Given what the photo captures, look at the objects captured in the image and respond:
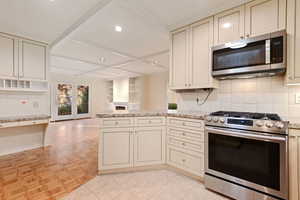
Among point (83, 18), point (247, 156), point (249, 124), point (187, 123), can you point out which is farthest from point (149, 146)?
point (83, 18)

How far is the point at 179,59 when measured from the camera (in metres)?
2.71

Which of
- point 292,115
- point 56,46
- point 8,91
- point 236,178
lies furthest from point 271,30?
point 8,91

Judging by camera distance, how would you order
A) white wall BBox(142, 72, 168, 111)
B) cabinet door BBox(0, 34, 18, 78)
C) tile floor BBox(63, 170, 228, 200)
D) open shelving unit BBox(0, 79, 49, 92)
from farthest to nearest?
1. white wall BBox(142, 72, 168, 111)
2. open shelving unit BBox(0, 79, 49, 92)
3. cabinet door BBox(0, 34, 18, 78)
4. tile floor BBox(63, 170, 228, 200)

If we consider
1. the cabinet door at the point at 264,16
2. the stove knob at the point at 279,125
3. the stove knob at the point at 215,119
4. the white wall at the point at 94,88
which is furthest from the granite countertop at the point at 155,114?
the white wall at the point at 94,88

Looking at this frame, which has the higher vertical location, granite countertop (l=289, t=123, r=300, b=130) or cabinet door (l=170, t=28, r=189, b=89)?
cabinet door (l=170, t=28, r=189, b=89)

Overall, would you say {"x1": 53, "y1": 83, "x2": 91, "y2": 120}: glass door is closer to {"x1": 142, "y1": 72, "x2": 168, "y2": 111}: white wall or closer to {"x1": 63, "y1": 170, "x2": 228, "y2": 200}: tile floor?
{"x1": 142, "y1": 72, "x2": 168, "y2": 111}: white wall

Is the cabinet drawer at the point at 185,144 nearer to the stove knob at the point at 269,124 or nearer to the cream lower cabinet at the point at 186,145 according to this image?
the cream lower cabinet at the point at 186,145

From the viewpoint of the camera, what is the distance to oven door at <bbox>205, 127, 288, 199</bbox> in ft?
4.99

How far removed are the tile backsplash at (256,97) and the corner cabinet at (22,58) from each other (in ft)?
12.1

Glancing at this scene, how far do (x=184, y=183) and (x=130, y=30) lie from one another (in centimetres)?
281

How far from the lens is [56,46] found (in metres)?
3.67

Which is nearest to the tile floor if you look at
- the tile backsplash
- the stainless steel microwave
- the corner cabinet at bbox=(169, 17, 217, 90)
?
the tile backsplash

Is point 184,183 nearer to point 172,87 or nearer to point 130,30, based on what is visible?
point 172,87

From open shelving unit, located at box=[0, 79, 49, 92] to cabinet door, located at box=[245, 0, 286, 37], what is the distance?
14.2 feet
